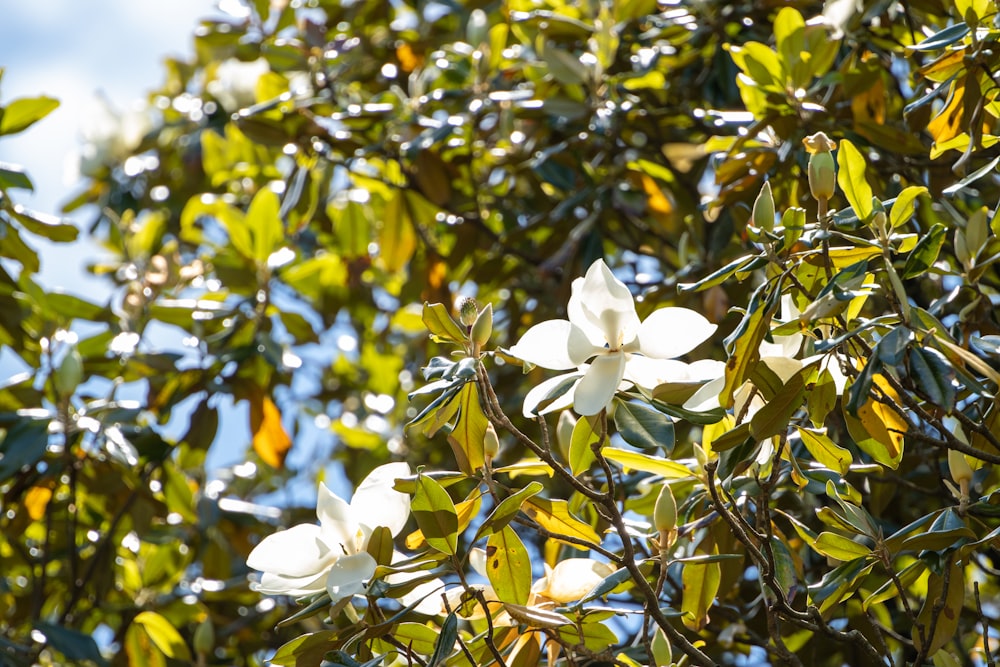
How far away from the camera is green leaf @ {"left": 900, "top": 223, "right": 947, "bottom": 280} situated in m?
0.90

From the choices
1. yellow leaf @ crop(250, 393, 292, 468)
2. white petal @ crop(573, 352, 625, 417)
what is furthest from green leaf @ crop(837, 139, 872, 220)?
yellow leaf @ crop(250, 393, 292, 468)

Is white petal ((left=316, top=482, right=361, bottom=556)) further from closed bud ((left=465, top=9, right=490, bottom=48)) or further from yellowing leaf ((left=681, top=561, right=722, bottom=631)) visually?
closed bud ((left=465, top=9, right=490, bottom=48))

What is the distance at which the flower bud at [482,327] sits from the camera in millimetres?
902

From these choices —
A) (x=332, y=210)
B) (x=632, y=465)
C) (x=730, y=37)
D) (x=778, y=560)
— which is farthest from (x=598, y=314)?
(x=332, y=210)

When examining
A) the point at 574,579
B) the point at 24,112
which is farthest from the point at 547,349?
the point at 24,112

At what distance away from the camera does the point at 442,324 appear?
911 millimetres

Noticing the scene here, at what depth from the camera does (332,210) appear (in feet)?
8.54

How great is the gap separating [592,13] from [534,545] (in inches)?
47.4

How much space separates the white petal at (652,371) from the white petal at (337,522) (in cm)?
32

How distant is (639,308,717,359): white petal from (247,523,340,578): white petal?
373 mm

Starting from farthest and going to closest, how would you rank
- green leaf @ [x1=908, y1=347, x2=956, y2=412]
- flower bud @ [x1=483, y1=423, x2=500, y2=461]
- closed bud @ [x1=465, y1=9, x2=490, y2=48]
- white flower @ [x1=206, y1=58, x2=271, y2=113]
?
white flower @ [x1=206, y1=58, x2=271, y2=113], closed bud @ [x1=465, y1=9, x2=490, y2=48], flower bud @ [x1=483, y1=423, x2=500, y2=461], green leaf @ [x1=908, y1=347, x2=956, y2=412]

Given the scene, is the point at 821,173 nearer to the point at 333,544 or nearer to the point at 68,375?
the point at 333,544

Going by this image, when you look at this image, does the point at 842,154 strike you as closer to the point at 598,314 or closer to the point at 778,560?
the point at 598,314

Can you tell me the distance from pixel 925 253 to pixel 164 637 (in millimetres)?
1473
